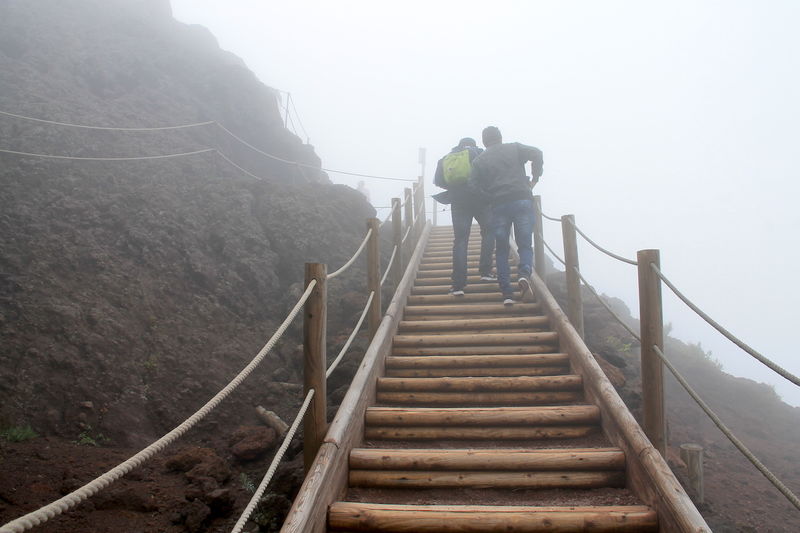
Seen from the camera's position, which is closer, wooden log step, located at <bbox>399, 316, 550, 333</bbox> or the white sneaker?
wooden log step, located at <bbox>399, 316, 550, 333</bbox>

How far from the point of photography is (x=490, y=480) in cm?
282

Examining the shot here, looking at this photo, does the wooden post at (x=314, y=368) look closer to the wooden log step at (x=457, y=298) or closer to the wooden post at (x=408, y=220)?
the wooden log step at (x=457, y=298)

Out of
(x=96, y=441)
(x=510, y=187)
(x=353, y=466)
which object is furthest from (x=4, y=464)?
(x=510, y=187)

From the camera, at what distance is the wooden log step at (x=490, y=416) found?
3342mm

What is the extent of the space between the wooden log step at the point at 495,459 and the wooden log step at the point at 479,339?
173 cm

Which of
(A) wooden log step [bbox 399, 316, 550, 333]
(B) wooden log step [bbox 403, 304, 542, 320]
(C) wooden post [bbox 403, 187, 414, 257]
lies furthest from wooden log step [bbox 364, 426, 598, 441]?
(C) wooden post [bbox 403, 187, 414, 257]

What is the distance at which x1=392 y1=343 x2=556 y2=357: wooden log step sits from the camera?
450cm

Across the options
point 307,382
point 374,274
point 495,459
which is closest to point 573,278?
point 374,274

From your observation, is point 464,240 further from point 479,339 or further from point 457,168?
point 479,339

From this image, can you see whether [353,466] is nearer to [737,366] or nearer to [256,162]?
[256,162]

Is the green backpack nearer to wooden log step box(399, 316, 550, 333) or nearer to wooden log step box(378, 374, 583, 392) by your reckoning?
wooden log step box(399, 316, 550, 333)

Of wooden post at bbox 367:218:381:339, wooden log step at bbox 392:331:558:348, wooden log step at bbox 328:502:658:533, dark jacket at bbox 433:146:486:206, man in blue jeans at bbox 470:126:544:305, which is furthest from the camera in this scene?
dark jacket at bbox 433:146:486:206

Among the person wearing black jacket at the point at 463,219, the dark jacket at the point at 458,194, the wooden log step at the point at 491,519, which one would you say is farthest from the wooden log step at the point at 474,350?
the dark jacket at the point at 458,194

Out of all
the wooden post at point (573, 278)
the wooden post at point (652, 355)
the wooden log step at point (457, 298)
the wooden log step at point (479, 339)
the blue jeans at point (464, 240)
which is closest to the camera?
the wooden post at point (652, 355)
